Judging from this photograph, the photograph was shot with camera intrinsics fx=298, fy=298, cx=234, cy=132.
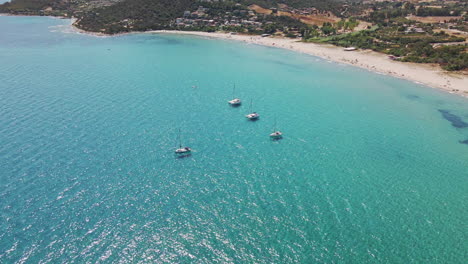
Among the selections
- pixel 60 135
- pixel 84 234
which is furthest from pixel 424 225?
pixel 60 135

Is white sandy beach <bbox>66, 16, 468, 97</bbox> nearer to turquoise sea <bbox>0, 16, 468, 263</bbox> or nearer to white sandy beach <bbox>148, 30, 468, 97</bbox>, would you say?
white sandy beach <bbox>148, 30, 468, 97</bbox>

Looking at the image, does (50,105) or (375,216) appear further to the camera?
(50,105)

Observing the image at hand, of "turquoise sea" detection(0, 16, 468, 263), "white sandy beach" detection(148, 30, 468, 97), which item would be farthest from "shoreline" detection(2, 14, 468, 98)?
"turquoise sea" detection(0, 16, 468, 263)

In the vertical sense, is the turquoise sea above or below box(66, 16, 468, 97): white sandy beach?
below

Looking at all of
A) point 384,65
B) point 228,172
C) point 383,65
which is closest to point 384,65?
point 384,65

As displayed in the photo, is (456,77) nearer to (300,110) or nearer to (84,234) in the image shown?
(300,110)

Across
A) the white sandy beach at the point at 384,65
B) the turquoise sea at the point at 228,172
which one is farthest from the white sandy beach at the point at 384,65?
the turquoise sea at the point at 228,172
